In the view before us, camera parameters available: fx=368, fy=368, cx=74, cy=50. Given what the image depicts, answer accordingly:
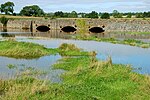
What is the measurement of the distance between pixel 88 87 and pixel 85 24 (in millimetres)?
75358

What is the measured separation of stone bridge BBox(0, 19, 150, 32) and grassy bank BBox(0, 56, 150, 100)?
62874mm

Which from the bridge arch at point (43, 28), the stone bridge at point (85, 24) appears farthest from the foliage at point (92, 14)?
the bridge arch at point (43, 28)

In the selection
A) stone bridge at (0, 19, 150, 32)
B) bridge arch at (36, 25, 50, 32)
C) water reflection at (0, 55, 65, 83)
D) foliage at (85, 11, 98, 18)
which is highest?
foliage at (85, 11, 98, 18)

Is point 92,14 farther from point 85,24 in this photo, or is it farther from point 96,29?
point 85,24

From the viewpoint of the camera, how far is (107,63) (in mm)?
27141

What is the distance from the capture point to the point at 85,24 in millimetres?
95312

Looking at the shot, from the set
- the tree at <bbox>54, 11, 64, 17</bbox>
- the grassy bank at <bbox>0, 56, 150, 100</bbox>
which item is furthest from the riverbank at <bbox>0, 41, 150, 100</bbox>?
the tree at <bbox>54, 11, 64, 17</bbox>

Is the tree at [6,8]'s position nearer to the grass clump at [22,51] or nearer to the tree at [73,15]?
the tree at [73,15]

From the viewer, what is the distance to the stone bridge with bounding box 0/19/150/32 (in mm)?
88188

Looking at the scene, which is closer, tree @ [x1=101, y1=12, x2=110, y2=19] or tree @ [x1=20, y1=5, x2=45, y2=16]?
tree @ [x1=101, y1=12, x2=110, y2=19]

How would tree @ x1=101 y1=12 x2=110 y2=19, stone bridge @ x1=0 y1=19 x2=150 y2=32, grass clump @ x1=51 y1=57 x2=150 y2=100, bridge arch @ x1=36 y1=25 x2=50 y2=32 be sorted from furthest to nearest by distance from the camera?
tree @ x1=101 y1=12 x2=110 y2=19
bridge arch @ x1=36 y1=25 x2=50 y2=32
stone bridge @ x1=0 y1=19 x2=150 y2=32
grass clump @ x1=51 y1=57 x2=150 y2=100

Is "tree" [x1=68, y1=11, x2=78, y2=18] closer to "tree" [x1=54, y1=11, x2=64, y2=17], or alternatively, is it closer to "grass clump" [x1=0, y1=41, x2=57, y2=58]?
"tree" [x1=54, y1=11, x2=64, y2=17]

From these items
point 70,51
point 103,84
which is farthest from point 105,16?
point 103,84

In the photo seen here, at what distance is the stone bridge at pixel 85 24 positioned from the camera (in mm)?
88188
